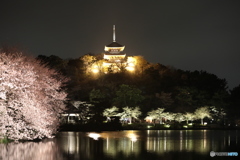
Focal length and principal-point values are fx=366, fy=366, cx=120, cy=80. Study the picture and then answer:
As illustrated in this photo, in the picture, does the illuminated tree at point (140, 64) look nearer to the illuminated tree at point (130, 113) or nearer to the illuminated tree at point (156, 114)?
the illuminated tree at point (156, 114)

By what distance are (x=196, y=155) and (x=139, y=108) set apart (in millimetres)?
38343

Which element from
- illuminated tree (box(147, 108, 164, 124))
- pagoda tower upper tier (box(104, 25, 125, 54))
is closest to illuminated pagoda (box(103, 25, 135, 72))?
pagoda tower upper tier (box(104, 25, 125, 54))

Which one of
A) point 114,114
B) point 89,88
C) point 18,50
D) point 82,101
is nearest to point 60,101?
point 18,50

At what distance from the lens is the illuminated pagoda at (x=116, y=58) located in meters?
79.4

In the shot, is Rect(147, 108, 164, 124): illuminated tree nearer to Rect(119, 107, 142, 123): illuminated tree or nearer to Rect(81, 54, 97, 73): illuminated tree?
Rect(119, 107, 142, 123): illuminated tree

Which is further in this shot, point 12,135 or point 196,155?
point 12,135

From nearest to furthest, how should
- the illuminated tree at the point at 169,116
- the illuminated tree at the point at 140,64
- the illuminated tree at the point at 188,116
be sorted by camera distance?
the illuminated tree at the point at 169,116 < the illuminated tree at the point at 188,116 < the illuminated tree at the point at 140,64

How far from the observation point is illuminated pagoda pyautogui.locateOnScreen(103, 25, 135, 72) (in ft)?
260

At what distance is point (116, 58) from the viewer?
84688 mm

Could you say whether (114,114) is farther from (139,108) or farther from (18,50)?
(18,50)

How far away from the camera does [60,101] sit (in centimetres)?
3488

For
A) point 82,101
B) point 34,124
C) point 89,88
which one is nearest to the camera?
point 34,124

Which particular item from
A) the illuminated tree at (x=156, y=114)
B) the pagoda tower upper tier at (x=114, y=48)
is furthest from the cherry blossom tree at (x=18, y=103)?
the pagoda tower upper tier at (x=114, y=48)

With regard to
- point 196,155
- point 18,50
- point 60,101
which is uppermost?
point 18,50
